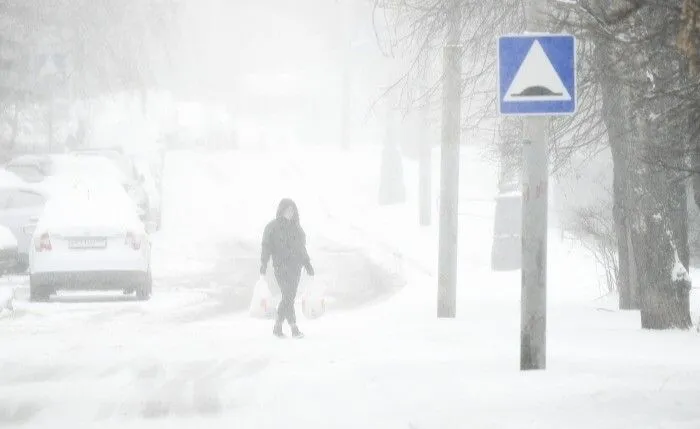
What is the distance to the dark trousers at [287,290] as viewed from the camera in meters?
14.3

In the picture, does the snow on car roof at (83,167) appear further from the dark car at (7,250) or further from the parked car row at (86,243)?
the dark car at (7,250)

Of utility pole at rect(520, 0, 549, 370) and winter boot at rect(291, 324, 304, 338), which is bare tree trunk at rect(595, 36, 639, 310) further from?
winter boot at rect(291, 324, 304, 338)

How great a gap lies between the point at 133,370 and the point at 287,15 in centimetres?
7907

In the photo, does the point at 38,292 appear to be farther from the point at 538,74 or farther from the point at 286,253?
the point at 538,74

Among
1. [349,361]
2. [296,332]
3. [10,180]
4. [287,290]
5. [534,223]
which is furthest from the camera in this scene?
[10,180]

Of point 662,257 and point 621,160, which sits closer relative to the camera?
point 662,257

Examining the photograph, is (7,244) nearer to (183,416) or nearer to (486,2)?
(486,2)

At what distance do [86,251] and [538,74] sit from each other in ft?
34.0

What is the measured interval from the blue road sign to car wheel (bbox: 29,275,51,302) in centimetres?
1058

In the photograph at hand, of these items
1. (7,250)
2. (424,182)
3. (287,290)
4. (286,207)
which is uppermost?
(424,182)

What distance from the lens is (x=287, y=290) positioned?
47.1 feet

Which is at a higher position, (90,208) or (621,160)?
(621,160)

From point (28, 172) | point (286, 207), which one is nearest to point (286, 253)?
point (286, 207)

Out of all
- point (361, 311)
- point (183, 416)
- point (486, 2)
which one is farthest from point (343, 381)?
point (361, 311)
